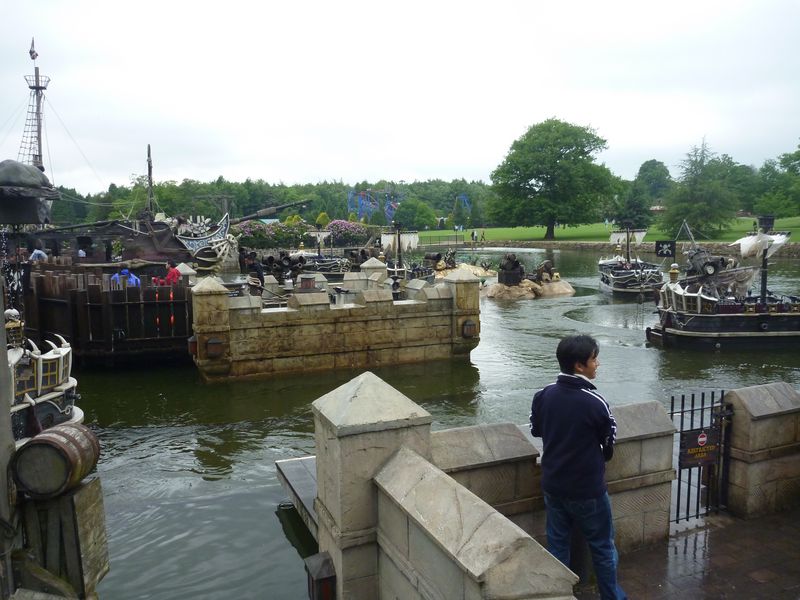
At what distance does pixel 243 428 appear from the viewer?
12695 millimetres

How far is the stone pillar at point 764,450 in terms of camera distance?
20.9 ft

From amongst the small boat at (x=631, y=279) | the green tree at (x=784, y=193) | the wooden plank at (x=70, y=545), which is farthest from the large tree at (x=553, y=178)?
the wooden plank at (x=70, y=545)

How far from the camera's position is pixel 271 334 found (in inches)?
625

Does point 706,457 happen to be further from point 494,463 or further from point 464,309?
point 464,309

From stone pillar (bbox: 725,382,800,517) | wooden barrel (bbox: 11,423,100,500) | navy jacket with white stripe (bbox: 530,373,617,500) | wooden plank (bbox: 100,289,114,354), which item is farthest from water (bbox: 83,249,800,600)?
stone pillar (bbox: 725,382,800,517)

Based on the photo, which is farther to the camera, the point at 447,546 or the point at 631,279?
the point at 631,279

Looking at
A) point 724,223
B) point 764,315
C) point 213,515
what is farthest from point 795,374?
point 724,223

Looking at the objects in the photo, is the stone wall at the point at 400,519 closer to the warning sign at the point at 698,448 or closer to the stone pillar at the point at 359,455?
the stone pillar at the point at 359,455

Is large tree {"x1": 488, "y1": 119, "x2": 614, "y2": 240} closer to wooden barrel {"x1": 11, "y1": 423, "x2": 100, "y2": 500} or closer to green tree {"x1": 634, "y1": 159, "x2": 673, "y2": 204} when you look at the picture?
green tree {"x1": 634, "y1": 159, "x2": 673, "y2": 204}

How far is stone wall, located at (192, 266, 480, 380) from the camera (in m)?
15.2

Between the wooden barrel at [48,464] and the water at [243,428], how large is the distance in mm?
3054

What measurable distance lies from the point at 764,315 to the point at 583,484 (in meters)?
18.1

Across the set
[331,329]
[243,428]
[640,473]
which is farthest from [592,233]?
[640,473]

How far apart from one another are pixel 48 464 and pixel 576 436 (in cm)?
358
